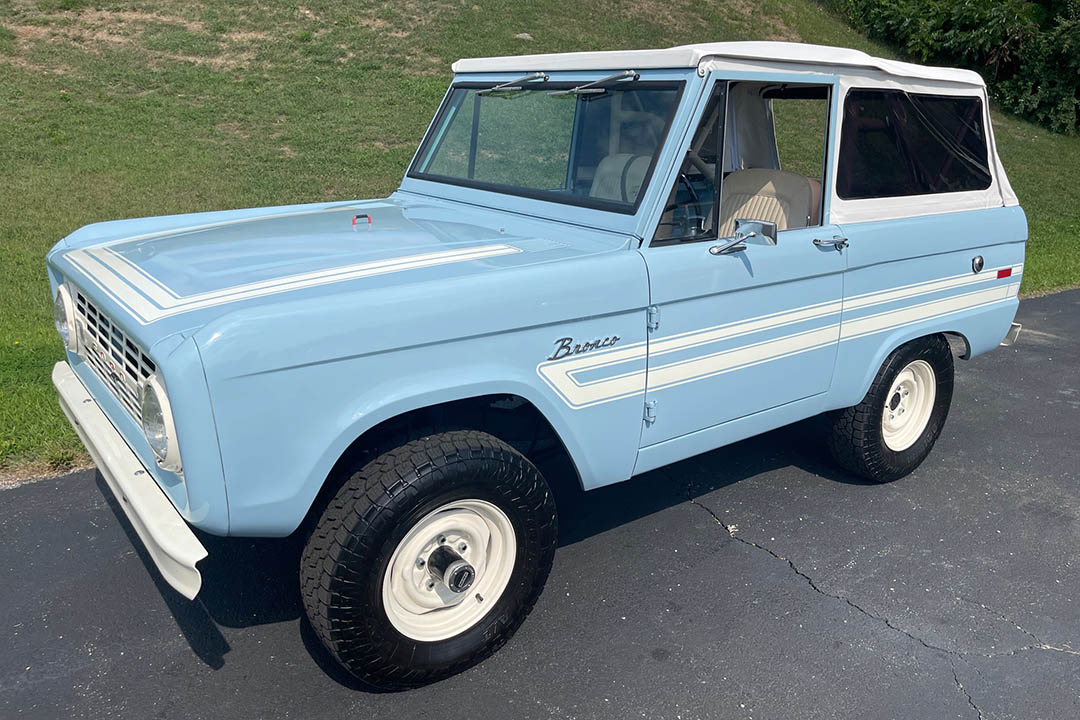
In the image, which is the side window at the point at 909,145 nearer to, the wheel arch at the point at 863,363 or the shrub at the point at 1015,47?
the wheel arch at the point at 863,363

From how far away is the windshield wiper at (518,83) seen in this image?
11.8 ft

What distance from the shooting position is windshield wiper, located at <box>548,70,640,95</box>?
3.27 m

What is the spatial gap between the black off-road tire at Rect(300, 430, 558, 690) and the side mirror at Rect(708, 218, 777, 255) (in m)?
1.04

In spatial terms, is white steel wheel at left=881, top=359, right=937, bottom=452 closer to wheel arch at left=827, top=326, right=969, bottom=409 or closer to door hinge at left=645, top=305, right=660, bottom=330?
wheel arch at left=827, top=326, right=969, bottom=409

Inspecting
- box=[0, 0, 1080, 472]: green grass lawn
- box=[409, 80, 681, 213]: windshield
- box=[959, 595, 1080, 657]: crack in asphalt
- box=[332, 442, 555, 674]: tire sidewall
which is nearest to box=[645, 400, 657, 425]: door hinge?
box=[332, 442, 555, 674]: tire sidewall

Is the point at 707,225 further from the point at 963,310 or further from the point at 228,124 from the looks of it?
the point at 228,124

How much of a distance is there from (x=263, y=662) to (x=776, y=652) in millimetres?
1736

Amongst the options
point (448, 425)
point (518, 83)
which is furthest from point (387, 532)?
point (518, 83)

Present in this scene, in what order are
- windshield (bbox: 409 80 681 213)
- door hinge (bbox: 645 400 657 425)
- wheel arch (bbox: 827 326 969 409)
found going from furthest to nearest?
wheel arch (bbox: 827 326 969 409) → windshield (bbox: 409 80 681 213) → door hinge (bbox: 645 400 657 425)

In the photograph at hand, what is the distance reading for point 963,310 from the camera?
4172 millimetres

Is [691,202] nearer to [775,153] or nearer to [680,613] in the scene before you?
[680,613]

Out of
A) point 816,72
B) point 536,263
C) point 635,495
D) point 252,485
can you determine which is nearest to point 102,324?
point 252,485

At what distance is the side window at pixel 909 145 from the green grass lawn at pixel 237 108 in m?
3.86

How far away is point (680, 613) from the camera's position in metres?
3.22
